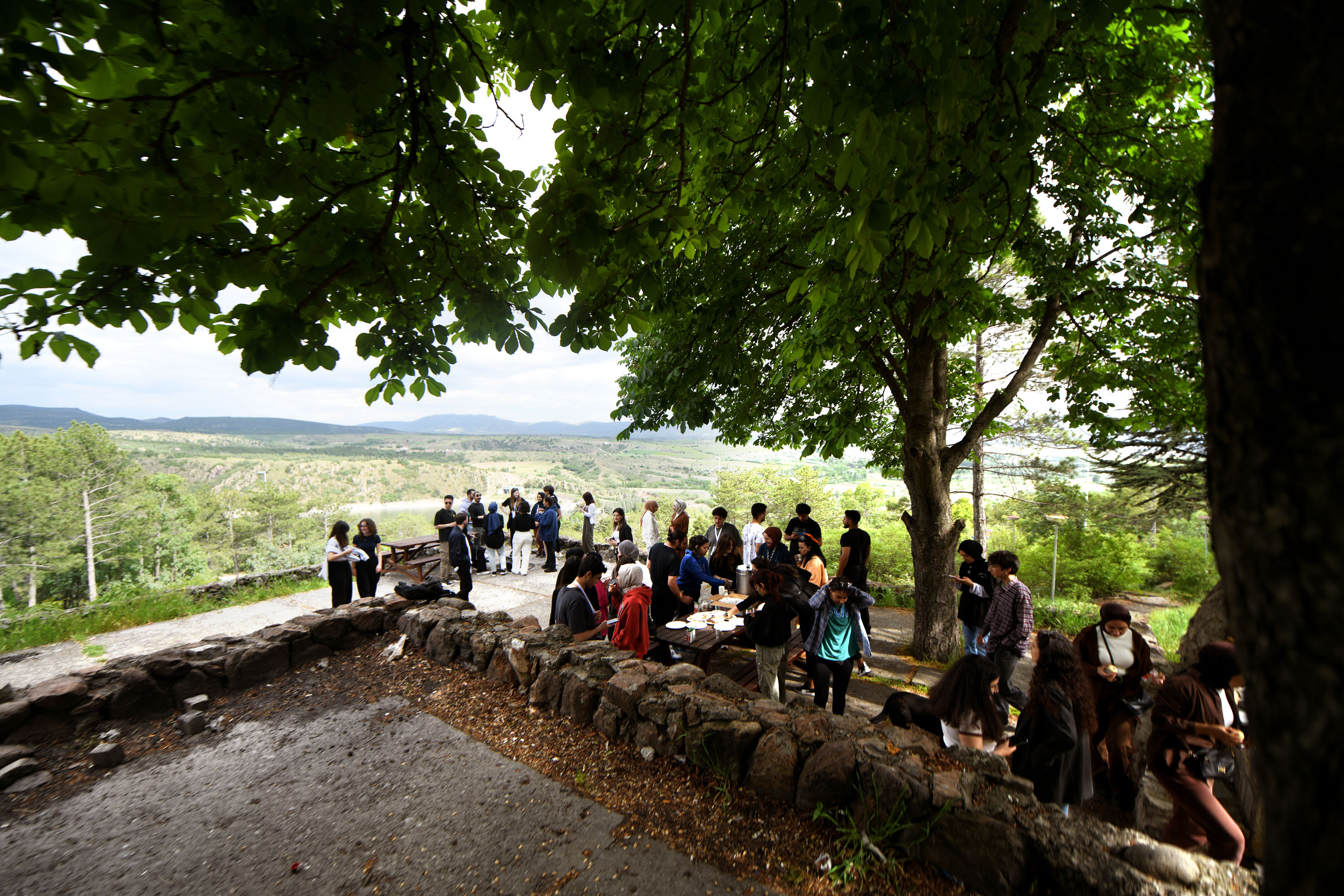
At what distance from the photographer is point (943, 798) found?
2.80 m

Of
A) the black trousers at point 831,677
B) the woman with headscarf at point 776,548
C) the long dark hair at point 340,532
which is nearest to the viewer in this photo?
the black trousers at point 831,677

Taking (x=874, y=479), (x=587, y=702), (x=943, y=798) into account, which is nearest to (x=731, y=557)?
(x=587, y=702)

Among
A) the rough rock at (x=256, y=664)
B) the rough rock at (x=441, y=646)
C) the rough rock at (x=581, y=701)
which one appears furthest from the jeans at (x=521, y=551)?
the rough rock at (x=581, y=701)

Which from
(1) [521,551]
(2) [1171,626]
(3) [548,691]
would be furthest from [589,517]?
(2) [1171,626]

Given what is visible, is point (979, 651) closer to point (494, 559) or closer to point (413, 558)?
point (494, 559)

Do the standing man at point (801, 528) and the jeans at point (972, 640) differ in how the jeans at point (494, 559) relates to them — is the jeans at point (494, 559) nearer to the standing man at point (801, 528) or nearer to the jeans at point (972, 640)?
the standing man at point (801, 528)

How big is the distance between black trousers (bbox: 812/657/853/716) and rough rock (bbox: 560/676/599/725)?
2.02 m

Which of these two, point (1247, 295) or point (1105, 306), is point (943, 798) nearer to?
point (1247, 295)

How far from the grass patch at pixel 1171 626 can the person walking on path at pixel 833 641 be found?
5.75m

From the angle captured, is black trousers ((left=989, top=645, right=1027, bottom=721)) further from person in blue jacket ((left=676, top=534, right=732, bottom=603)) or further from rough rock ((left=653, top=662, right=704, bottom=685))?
person in blue jacket ((left=676, top=534, right=732, bottom=603))

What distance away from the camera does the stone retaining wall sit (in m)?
2.51

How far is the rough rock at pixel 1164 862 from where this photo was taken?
2.28 metres

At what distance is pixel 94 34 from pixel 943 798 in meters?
5.14

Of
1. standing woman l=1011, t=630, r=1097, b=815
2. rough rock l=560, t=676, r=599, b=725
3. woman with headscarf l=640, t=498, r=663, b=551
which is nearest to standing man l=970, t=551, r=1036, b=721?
standing woman l=1011, t=630, r=1097, b=815
